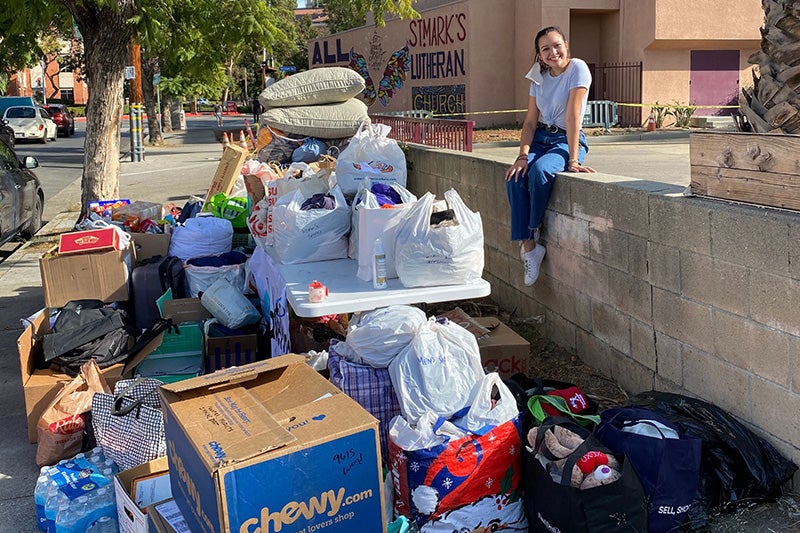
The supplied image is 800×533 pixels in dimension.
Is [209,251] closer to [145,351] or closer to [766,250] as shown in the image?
[145,351]

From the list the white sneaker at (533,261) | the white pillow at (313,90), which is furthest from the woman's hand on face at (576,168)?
the white pillow at (313,90)

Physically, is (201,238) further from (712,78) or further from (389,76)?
(389,76)

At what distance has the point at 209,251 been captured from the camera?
7113 millimetres

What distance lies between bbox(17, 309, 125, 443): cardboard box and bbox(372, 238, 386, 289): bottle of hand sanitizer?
5.75 ft

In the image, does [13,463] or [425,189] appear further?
[425,189]

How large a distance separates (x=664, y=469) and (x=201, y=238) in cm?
483

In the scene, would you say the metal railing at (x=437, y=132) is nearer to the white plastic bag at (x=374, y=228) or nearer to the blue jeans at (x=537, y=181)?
the blue jeans at (x=537, y=181)

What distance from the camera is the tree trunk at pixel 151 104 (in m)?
30.2

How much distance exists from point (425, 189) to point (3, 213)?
5.03 m

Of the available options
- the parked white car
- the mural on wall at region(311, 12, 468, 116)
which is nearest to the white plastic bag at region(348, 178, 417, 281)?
the mural on wall at region(311, 12, 468, 116)

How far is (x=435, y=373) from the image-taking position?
3.69m

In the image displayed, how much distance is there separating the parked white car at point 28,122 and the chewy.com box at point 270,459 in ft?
110

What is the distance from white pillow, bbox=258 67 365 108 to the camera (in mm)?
9430

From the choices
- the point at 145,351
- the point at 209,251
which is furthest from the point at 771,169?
the point at 209,251
